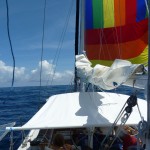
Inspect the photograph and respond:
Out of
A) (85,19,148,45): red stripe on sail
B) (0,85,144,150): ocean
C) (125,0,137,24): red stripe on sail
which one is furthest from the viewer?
(0,85,144,150): ocean

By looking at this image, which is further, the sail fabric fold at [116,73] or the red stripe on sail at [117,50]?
the red stripe on sail at [117,50]

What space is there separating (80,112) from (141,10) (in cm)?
406

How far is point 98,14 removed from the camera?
1031 cm

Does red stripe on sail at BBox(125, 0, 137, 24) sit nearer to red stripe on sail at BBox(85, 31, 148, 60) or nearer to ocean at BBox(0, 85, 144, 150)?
red stripe on sail at BBox(85, 31, 148, 60)

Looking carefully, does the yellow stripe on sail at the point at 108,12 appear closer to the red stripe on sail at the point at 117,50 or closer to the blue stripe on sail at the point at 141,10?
the red stripe on sail at the point at 117,50

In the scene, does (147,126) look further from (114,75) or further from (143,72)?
(114,75)

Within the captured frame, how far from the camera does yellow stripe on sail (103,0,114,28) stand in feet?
32.4

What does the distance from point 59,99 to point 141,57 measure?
2.64 m

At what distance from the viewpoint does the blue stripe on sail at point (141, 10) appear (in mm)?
8750

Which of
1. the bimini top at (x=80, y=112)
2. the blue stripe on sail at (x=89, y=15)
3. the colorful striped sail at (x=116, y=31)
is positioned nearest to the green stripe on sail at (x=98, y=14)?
the colorful striped sail at (x=116, y=31)

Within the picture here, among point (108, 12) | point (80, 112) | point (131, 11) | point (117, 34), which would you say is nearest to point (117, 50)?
point (117, 34)

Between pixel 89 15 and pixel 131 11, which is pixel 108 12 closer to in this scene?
pixel 89 15

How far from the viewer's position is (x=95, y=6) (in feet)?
33.9

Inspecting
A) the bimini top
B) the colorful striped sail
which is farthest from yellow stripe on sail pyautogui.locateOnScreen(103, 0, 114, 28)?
the bimini top
